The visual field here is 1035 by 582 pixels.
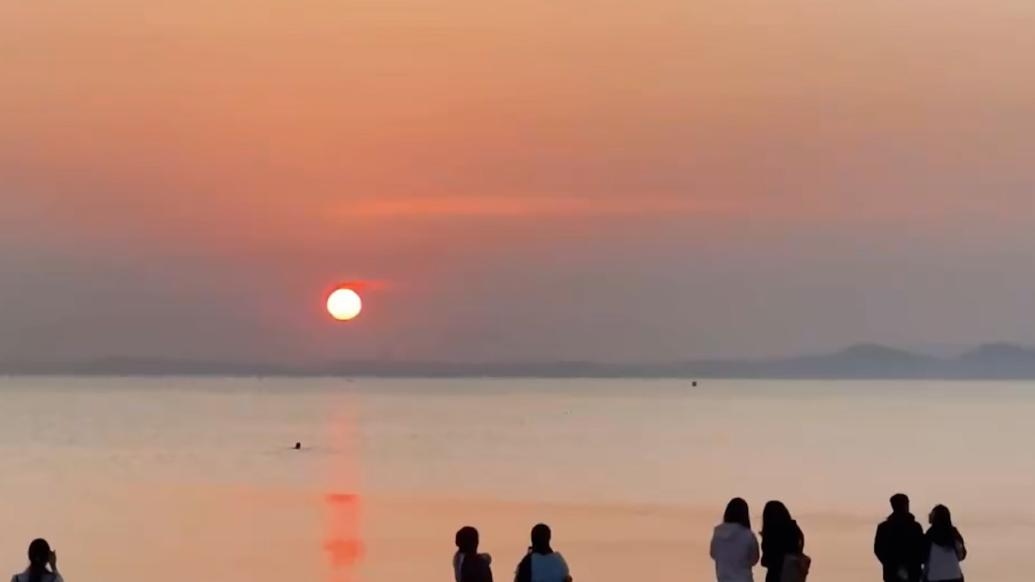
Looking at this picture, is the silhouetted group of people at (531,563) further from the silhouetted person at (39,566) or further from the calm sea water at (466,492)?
the calm sea water at (466,492)

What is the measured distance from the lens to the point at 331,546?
25500 millimetres

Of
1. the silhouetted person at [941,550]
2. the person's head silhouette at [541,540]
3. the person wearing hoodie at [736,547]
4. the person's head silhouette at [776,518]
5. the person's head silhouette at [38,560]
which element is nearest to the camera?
the person's head silhouette at [38,560]

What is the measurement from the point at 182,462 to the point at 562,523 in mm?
25674

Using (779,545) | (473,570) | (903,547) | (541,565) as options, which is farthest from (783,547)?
(473,570)

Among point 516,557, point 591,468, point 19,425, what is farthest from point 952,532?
point 19,425

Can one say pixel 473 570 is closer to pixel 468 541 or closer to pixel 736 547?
pixel 468 541

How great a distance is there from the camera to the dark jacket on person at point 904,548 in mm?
11102

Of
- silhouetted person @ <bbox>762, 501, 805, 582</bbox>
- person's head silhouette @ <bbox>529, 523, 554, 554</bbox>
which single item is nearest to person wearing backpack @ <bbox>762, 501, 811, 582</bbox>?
silhouetted person @ <bbox>762, 501, 805, 582</bbox>

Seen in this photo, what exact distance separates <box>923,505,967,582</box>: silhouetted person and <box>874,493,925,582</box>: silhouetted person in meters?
0.06

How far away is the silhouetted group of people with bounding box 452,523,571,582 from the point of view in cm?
920

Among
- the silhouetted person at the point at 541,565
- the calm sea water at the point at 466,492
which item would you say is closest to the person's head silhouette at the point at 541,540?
the silhouetted person at the point at 541,565

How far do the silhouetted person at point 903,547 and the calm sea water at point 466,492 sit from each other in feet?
33.8

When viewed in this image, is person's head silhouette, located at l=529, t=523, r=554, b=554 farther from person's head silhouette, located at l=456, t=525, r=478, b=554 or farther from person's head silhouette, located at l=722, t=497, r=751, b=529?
person's head silhouette, located at l=722, t=497, r=751, b=529

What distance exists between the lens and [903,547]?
36.4 ft
